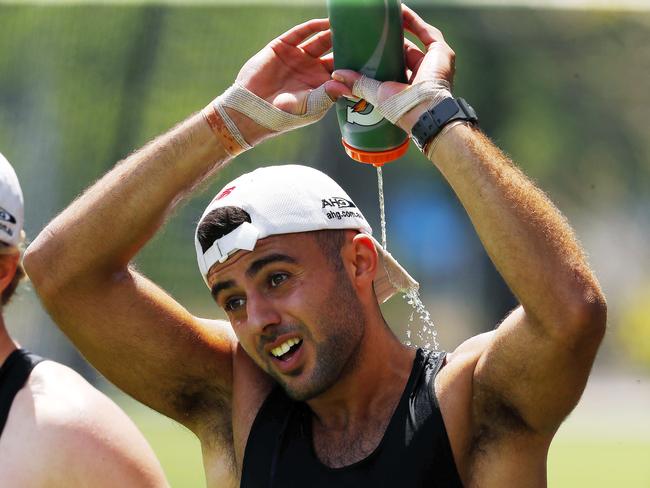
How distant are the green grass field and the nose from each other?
4.96m

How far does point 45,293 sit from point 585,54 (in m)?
5.39

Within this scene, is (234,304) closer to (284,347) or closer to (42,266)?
(284,347)

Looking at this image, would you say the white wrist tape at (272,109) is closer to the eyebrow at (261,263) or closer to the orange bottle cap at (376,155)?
the orange bottle cap at (376,155)

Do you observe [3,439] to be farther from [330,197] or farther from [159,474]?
[330,197]

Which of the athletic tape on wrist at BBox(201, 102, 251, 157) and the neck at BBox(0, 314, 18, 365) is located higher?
the athletic tape on wrist at BBox(201, 102, 251, 157)

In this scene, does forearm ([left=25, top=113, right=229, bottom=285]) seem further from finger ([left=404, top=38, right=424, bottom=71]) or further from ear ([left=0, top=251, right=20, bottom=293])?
finger ([left=404, top=38, right=424, bottom=71])

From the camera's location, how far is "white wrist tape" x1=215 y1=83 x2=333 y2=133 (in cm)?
266

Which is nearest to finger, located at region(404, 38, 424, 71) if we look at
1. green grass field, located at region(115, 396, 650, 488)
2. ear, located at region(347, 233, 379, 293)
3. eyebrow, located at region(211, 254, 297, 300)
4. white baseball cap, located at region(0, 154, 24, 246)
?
ear, located at region(347, 233, 379, 293)

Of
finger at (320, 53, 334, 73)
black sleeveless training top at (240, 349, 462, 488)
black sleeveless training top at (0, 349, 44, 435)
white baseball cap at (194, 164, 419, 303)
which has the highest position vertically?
finger at (320, 53, 334, 73)

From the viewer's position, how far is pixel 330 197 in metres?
2.68

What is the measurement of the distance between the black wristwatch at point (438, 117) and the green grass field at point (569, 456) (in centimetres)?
517

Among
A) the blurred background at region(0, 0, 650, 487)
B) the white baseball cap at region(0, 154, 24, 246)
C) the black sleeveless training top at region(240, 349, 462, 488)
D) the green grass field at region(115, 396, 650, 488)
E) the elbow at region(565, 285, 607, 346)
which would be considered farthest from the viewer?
the green grass field at region(115, 396, 650, 488)

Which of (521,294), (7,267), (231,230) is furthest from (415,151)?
(521,294)

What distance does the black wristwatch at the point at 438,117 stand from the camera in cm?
244
